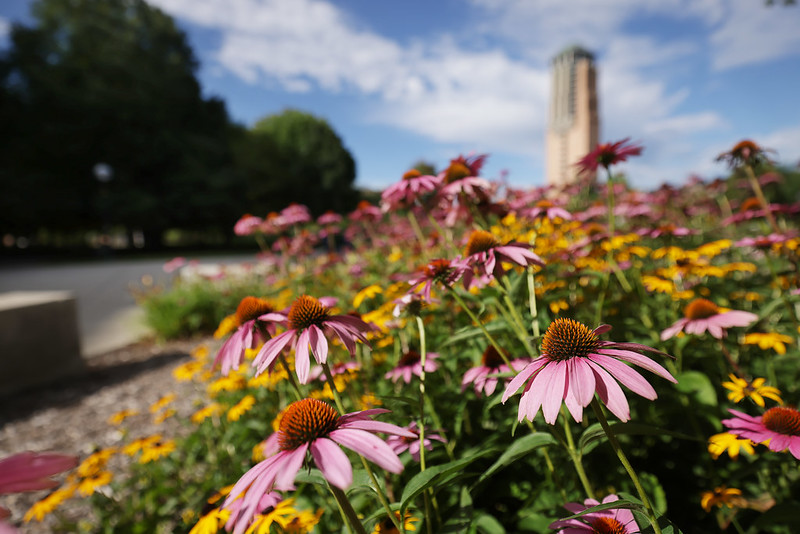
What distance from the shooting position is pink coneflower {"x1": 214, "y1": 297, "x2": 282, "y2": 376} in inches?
40.3

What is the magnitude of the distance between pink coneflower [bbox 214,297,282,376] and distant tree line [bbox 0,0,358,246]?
19.8m

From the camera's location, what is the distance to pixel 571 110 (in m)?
36.0

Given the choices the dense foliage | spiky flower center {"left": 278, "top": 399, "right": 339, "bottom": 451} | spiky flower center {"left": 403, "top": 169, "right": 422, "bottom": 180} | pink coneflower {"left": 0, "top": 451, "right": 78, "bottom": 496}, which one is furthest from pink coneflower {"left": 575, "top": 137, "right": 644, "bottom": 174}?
pink coneflower {"left": 0, "top": 451, "right": 78, "bottom": 496}

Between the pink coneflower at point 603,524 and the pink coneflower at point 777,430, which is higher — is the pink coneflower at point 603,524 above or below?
below

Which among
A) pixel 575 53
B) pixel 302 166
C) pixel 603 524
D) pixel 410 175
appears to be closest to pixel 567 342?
pixel 603 524

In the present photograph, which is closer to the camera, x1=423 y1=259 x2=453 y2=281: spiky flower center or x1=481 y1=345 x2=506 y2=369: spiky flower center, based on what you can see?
x1=423 y1=259 x2=453 y2=281: spiky flower center

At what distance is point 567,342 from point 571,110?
40925 millimetres

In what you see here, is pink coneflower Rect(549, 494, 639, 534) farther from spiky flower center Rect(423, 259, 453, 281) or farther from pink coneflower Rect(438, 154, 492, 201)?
pink coneflower Rect(438, 154, 492, 201)

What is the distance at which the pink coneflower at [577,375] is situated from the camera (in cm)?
62

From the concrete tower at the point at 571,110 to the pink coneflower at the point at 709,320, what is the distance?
97.3 ft

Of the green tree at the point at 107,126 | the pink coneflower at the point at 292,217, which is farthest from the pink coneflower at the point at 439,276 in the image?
the green tree at the point at 107,126

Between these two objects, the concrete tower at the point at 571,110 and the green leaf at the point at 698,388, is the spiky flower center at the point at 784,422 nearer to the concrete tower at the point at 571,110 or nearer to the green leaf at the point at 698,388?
the green leaf at the point at 698,388

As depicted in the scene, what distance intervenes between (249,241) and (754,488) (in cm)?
2579

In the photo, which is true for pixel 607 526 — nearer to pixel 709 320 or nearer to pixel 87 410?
pixel 709 320
